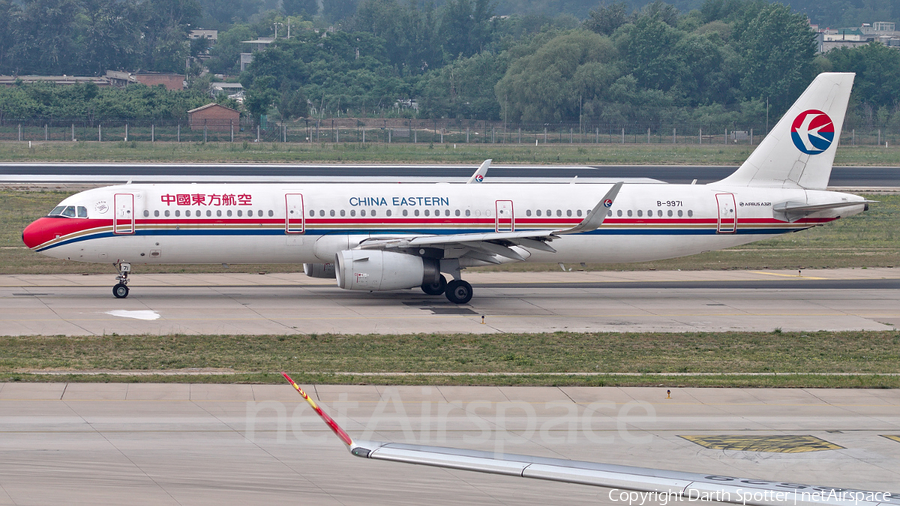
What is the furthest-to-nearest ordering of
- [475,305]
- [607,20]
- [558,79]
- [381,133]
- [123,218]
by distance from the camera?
[607,20]
[558,79]
[381,133]
[475,305]
[123,218]

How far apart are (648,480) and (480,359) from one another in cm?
1340

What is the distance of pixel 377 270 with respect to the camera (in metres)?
29.5

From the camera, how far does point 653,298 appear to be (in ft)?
106

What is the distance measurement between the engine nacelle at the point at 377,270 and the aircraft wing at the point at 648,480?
63.1 feet

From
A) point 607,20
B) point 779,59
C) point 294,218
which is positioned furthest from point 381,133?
point 294,218

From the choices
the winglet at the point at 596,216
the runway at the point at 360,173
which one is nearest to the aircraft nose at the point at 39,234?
the winglet at the point at 596,216

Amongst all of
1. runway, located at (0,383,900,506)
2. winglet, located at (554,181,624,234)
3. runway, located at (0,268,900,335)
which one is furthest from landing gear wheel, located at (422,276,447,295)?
runway, located at (0,383,900,506)

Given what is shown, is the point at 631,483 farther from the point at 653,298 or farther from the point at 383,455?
the point at 653,298

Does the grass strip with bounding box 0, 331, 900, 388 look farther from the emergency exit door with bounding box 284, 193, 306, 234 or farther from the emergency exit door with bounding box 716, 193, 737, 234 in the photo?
the emergency exit door with bounding box 716, 193, 737, 234

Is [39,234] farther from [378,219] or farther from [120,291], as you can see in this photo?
[378,219]

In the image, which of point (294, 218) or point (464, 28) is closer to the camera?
point (294, 218)

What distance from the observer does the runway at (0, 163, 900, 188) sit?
62344mm

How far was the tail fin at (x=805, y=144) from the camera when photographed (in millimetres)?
33594

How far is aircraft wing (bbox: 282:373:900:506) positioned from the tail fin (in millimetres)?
25829
